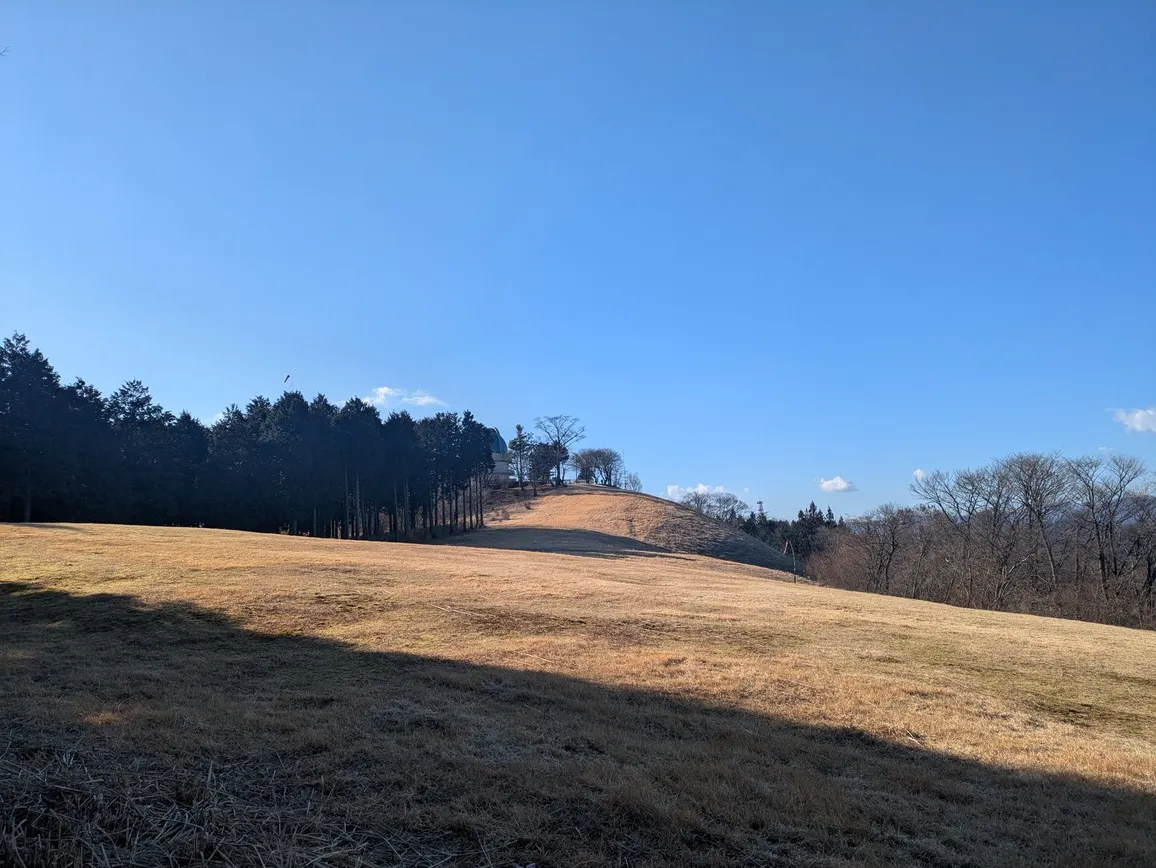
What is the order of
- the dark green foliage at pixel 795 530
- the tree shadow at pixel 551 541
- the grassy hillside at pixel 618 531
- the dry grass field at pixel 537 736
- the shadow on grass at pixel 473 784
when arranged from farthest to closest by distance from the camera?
1. the dark green foliage at pixel 795 530
2. the grassy hillside at pixel 618 531
3. the tree shadow at pixel 551 541
4. the dry grass field at pixel 537 736
5. the shadow on grass at pixel 473 784

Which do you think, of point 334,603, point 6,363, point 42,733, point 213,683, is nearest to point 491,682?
point 213,683

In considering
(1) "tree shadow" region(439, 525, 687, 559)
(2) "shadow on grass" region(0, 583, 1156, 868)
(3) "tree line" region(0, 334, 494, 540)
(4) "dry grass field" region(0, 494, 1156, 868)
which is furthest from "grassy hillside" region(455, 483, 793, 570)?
(2) "shadow on grass" region(0, 583, 1156, 868)

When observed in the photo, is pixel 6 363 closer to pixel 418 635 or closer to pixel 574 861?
pixel 418 635

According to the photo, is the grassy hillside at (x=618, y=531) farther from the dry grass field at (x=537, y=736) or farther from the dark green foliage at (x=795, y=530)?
the dry grass field at (x=537, y=736)

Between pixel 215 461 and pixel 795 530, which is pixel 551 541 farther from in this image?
pixel 795 530

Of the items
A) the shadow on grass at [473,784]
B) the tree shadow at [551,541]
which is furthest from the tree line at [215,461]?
the shadow on grass at [473,784]

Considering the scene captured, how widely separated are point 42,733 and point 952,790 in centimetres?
649

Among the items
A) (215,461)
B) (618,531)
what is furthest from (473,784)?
(618,531)

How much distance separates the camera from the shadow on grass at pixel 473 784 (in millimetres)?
3312

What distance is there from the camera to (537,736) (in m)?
5.52

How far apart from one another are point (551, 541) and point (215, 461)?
1003 inches

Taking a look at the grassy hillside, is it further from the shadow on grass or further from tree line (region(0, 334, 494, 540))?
the shadow on grass

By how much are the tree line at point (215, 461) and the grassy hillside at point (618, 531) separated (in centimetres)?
867

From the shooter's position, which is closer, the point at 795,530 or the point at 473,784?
the point at 473,784
